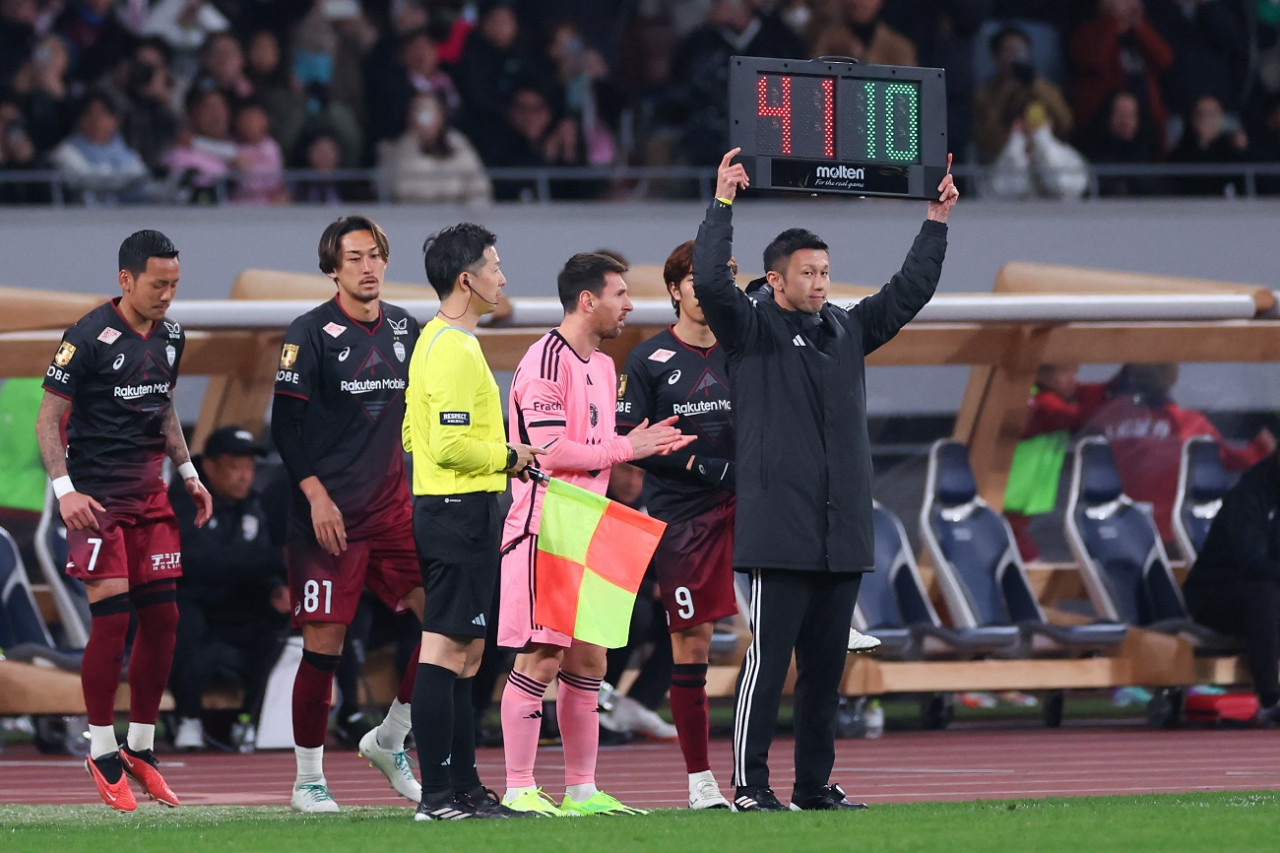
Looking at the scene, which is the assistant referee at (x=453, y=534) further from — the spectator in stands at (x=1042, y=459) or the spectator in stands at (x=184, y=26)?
the spectator in stands at (x=184, y=26)

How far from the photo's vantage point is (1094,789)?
321 inches

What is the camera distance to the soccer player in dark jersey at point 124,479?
762cm

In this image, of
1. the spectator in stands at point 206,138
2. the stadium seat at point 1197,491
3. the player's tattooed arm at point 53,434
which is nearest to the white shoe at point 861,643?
the player's tattooed arm at point 53,434

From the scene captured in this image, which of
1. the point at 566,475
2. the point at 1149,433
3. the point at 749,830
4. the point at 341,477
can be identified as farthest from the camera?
the point at 1149,433

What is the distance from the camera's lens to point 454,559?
272 inches

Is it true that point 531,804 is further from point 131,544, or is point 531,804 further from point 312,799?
point 131,544

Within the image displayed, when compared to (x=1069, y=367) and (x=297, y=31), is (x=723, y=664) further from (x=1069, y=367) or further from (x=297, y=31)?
(x=297, y=31)

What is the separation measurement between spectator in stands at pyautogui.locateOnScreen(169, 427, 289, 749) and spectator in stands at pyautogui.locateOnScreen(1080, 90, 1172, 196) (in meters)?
8.89

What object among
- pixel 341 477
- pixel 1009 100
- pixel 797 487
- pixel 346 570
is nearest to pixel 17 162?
pixel 1009 100

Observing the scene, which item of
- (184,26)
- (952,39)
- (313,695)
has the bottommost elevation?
(313,695)

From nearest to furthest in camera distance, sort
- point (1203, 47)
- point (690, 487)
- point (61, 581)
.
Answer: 1. point (690, 487)
2. point (61, 581)
3. point (1203, 47)

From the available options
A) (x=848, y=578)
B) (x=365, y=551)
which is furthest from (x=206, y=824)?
(x=848, y=578)

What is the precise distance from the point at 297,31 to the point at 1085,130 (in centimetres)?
662

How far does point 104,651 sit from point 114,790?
51 centimetres
